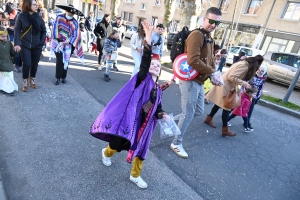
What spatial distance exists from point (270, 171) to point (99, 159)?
2.70m

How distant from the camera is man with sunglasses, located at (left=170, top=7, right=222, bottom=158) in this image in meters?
2.78

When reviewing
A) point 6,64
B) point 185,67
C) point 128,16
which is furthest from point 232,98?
point 128,16

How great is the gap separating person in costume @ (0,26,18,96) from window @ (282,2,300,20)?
22.3 metres

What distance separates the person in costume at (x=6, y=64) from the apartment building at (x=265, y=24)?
1752 centimetres

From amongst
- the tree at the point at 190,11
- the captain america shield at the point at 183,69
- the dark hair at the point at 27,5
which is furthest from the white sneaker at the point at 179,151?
the tree at the point at 190,11

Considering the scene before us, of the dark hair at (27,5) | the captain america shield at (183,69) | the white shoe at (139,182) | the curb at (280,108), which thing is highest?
the dark hair at (27,5)

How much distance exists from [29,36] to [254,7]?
23.3m

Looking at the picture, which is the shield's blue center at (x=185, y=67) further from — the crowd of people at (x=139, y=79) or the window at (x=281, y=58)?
the window at (x=281, y=58)

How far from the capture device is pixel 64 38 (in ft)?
16.1

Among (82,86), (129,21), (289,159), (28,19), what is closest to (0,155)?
(28,19)

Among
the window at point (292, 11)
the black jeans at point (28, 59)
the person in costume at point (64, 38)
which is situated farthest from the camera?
the window at point (292, 11)

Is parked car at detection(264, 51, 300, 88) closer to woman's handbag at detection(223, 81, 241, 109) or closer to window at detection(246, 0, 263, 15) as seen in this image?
woman's handbag at detection(223, 81, 241, 109)

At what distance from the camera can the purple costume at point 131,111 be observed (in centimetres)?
208

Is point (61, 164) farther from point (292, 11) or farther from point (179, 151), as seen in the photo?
point (292, 11)
